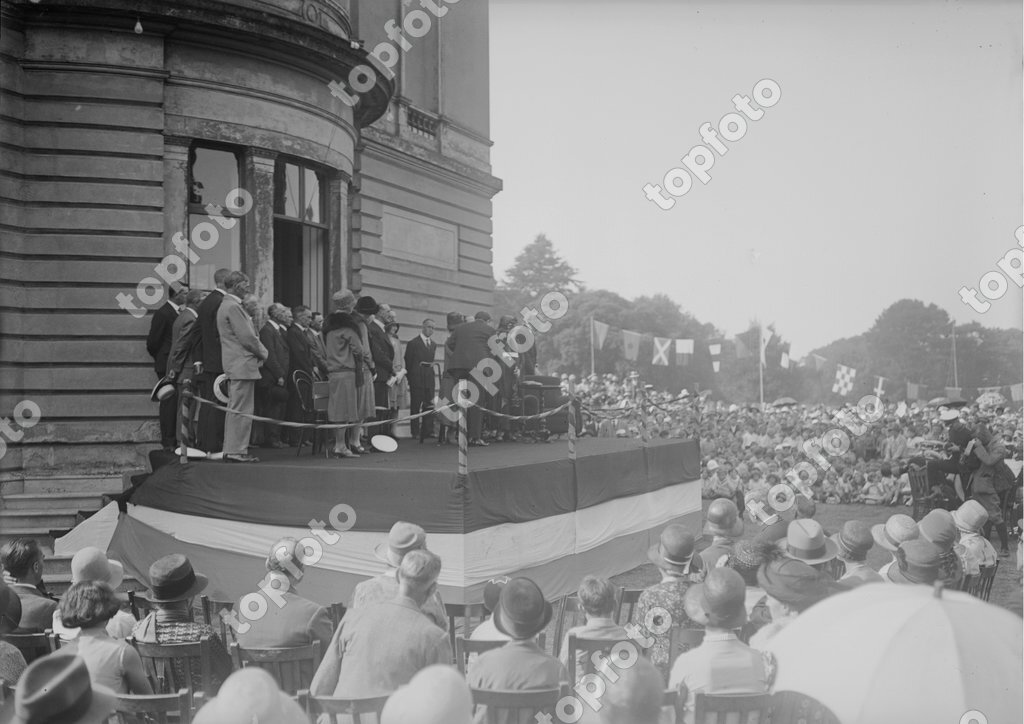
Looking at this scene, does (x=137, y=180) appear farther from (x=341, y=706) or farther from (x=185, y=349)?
(x=341, y=706)

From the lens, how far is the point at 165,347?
10.8 metres

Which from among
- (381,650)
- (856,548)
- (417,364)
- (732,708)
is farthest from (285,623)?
(417,364)

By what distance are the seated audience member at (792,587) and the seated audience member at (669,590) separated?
1.46ft

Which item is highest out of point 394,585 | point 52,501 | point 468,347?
point 468,347

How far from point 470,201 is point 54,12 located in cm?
1114

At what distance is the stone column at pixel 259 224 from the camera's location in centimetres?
1204

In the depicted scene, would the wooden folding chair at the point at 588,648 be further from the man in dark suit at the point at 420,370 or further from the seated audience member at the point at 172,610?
the man in dark suit at the point at 420,370

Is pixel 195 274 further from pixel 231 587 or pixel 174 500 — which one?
pixel 231 587

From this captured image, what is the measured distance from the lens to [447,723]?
9.22 ft

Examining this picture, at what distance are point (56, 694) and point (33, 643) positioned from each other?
196cm

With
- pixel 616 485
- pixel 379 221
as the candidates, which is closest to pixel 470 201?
pixel 379 221

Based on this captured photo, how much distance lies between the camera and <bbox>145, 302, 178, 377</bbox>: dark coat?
1068 cm

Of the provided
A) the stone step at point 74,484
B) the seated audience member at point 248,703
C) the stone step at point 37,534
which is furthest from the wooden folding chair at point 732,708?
the stone step at point 74,484

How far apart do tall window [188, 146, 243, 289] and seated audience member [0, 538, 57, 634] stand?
6510mm
